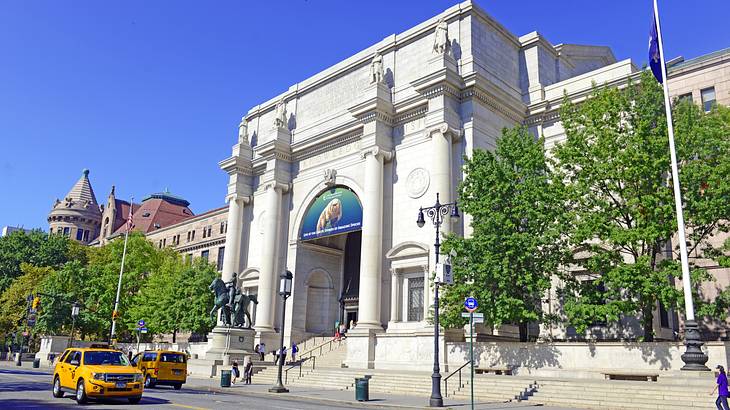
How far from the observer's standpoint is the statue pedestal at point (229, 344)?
3769 cm

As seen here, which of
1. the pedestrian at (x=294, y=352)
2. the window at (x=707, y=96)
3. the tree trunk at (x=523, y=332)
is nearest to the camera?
the tree trunk at (x=523, y=332)

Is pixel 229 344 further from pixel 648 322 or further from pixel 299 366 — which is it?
pixel 648 322

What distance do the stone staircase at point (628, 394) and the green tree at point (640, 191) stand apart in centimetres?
378

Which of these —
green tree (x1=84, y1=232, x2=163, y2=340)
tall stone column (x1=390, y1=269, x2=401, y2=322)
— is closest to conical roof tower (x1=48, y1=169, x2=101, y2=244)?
green tree (x1=84, y1=232, x2=163, y2=340)

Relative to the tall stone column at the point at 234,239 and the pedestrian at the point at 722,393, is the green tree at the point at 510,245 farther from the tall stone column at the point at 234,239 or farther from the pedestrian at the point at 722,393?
the tall stone column at the point at 234,239

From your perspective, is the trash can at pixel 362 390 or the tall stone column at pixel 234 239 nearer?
the trash can at pixel 362 390

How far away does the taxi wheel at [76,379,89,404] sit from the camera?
16.7m

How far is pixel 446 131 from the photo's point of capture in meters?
34.8

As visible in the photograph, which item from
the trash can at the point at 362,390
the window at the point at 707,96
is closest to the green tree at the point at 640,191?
the trash can at the point at 362,390

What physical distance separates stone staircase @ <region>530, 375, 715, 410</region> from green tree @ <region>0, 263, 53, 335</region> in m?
58.9

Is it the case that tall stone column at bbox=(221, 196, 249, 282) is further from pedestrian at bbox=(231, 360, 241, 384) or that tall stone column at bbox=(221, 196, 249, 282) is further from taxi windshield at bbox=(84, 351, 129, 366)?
taxi windshield at bbox=(84, 351, 129, 366)

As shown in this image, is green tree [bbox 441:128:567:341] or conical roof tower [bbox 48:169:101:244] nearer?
green tree [bbox 441:128:567:341]

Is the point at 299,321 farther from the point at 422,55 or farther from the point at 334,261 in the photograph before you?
the point at 422,55

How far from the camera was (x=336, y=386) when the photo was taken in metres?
29.3
